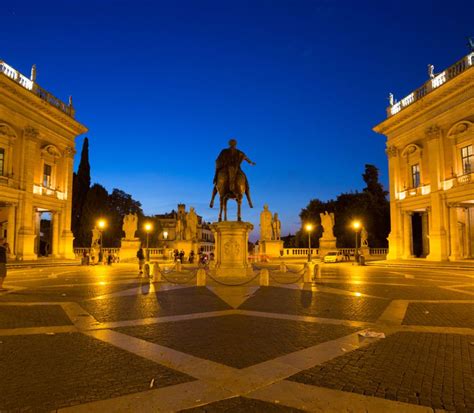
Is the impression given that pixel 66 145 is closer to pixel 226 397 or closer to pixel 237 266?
pixel 237 266

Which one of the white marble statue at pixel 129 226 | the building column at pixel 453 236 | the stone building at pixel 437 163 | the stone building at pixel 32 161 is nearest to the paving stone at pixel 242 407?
the stone building at pixel 437 163

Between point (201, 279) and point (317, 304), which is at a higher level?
point (201, 279)

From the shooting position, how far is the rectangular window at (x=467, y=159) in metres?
27.0

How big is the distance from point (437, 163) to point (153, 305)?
27.8 metres

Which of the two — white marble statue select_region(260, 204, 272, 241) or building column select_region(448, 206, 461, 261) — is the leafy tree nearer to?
white marble statue select_region(260, 204, 272, 241)

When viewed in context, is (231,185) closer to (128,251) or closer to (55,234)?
(128,251)

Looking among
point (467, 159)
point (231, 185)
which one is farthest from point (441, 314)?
point (467, 159)

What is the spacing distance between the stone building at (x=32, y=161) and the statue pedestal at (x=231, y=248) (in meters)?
19.5

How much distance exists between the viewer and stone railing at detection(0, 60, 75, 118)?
27.8 meters

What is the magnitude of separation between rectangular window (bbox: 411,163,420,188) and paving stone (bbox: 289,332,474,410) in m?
30.2

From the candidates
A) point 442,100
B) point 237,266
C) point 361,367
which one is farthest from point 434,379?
point 442,100

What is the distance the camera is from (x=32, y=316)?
788 centimetres

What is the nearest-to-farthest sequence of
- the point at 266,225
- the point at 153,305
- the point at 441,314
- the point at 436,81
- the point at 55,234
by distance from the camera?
the point at 441,314, the point at 153,305, the point at 436,81, the point at 55,234, the point at 266,225

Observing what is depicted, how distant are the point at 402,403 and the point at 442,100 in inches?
1204
